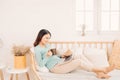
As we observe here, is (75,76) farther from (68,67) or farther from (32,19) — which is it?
(32,19)

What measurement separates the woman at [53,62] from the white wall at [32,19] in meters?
0.60

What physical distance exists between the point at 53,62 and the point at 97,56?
759mm

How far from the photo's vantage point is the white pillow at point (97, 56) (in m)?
3.74

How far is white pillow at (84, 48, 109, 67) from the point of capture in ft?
12.3

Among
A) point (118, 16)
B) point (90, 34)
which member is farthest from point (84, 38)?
point (118, 16)

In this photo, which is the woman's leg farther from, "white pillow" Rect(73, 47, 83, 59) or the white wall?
the white wall

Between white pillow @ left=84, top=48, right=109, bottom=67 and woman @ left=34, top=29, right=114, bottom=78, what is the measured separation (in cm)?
15

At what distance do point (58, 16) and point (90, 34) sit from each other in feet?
2.15

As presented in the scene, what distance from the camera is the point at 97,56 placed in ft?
12.5

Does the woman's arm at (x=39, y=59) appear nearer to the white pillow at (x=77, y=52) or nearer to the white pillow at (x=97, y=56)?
the white pillow at (x=77, y=52)

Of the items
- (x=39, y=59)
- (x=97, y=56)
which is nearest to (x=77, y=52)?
(x=97, y=56)

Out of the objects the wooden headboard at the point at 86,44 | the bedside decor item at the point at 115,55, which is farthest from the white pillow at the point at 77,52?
the bedside decor item at the point at 115,55

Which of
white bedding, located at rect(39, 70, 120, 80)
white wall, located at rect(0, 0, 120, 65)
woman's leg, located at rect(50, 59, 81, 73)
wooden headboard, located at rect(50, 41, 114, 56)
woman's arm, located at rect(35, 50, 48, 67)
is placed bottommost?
white bedding, located at rect(39, 70, 120, 80)

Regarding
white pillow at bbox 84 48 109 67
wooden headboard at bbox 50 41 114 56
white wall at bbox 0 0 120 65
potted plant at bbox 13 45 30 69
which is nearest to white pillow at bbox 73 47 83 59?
white pillow at bbox 84 48 109 67
